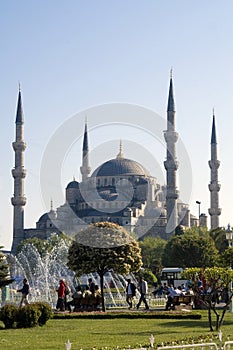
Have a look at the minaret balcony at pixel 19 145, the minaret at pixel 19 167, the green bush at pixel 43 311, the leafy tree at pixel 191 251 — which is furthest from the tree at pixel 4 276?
the minaret at pixel 19 167

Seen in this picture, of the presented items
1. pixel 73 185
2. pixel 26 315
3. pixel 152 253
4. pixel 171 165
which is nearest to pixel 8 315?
pixel 26 315

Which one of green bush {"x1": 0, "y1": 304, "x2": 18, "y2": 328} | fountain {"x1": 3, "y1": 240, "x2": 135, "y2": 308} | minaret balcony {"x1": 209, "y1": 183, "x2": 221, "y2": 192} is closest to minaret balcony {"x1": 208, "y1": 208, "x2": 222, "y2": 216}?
minaret balcony {"x1": 209, "y1": 183, "x2": 221, "y2": 192}

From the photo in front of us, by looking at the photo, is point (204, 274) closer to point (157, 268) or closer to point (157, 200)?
point (157, 268)

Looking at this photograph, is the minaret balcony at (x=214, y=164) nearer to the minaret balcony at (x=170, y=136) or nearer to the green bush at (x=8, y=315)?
the minaret balcony at (x=170, y=136)

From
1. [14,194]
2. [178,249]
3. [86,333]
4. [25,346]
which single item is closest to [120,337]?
[86,333]

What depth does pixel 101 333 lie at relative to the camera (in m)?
12.6

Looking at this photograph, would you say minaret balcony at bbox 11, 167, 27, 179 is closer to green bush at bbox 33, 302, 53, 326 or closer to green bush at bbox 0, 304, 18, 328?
green bush at bbox 33, 302, 53, 326

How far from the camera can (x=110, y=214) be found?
3354 inches

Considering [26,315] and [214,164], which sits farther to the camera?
[214,164]

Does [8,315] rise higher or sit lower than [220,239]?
lower

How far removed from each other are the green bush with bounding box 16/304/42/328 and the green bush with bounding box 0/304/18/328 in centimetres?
9

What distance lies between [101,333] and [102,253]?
23.1ft

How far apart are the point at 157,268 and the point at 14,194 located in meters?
16.8

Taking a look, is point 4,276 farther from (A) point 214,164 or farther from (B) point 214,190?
(A) point 214,164
